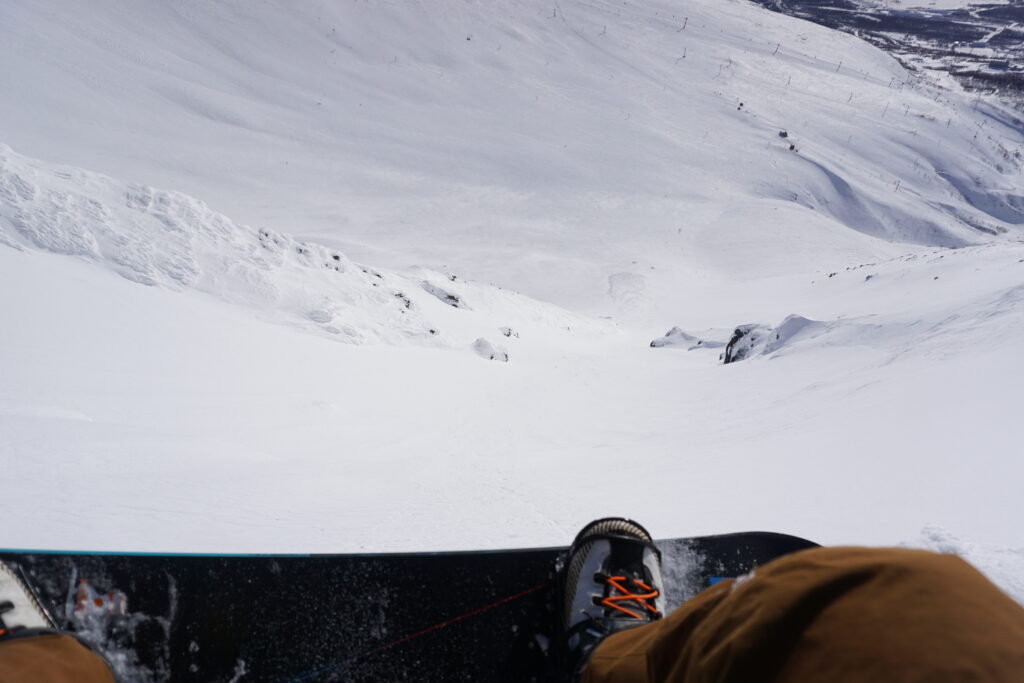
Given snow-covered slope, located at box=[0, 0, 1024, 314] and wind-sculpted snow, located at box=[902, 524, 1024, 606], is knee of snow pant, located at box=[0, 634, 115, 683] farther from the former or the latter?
snow-covered slope, located at box=[0, 0, 1024, 314]

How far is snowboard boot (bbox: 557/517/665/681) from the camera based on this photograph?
1.67m

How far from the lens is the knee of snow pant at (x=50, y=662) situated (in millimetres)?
1015

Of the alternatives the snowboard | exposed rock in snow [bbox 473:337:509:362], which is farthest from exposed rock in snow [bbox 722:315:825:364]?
the snowboard

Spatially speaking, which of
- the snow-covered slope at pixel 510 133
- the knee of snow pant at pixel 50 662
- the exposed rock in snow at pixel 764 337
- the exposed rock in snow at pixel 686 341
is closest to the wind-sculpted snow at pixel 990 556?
the knee of snow pant at pixel 50 662

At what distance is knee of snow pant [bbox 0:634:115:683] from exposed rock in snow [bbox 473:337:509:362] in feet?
25.4

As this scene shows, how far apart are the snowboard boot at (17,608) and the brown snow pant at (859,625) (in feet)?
4.56

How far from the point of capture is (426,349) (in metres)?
8.02

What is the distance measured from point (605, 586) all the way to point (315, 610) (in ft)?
3.06

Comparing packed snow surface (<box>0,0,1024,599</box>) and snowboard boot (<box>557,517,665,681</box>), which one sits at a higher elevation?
packed snow surface (<box>0,0,1024,599</box>)

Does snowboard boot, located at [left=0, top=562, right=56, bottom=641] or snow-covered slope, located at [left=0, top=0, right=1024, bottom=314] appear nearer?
snowboard boot, located at [left=0, top=562, right=56, bottom=641]

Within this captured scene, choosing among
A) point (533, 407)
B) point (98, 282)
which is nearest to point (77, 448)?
point (98, 282)

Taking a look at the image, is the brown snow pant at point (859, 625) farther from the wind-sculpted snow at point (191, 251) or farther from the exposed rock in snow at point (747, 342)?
the exposed rock in snow at point (747, 342)

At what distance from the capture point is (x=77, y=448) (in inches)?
97.9

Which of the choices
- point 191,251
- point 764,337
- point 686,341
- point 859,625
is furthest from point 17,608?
point 686,341
